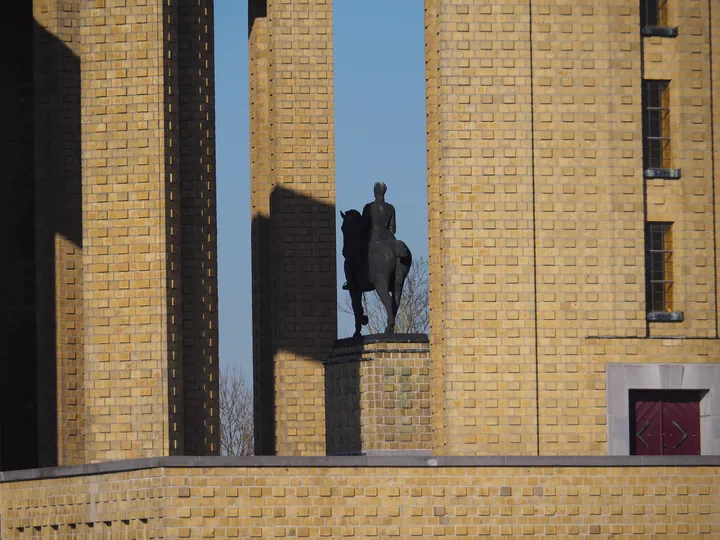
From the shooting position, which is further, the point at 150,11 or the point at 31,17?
the point at 31,17

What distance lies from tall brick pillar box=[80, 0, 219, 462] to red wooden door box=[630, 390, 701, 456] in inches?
282

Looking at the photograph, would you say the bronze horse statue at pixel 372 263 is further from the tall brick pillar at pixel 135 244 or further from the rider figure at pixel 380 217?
the tall brick pillar at pixel 135 244

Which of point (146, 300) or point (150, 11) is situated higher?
point (150, 11)

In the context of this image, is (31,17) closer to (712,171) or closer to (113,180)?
(113,180)

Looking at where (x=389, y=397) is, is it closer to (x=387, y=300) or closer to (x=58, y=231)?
(x=387, y=300)

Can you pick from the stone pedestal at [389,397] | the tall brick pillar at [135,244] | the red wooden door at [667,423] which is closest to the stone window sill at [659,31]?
the red wooden door at [667,423]

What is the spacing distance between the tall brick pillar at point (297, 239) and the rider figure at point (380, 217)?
7.17 feet

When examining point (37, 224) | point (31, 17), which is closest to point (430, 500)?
point (37, 224)

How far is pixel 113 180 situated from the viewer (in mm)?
29969

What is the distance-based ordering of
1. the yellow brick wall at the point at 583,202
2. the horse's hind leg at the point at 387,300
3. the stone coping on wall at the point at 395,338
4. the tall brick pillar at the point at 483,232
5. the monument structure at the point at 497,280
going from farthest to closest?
the horse's hind leg at the point at 387,300, the stone coping on wall at the point at 395,338, the yellow brick wall at the point at 583,202, the tall brick pillar at the point at 483,232, the monument structure at the point at 497,280

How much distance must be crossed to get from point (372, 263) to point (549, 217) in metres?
5.75

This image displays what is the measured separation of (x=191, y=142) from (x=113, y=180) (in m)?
1.91

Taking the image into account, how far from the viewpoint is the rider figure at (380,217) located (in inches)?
1409

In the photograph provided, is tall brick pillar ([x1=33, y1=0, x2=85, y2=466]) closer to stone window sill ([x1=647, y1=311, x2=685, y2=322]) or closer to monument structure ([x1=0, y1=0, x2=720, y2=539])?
monument structure ([x1=0, y1=0, x2=720, y2=539])
